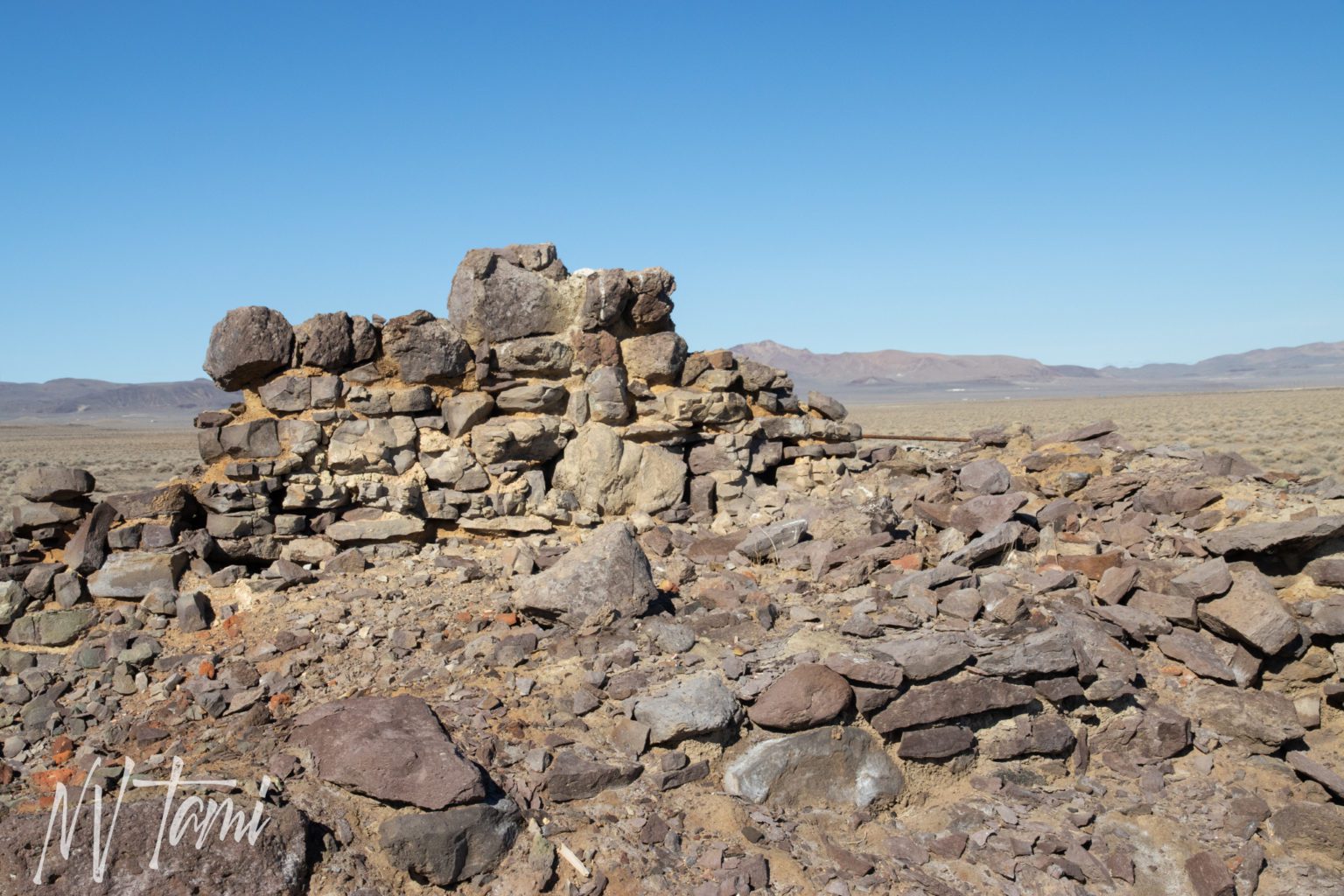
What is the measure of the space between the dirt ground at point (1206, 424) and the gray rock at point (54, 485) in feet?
42.2

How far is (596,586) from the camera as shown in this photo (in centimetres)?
591

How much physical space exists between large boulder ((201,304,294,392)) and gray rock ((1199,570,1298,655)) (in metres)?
7.38

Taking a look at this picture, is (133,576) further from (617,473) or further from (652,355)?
(652,355)

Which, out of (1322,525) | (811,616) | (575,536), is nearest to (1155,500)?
(1322,525)

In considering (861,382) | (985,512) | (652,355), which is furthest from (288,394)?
(861,382)

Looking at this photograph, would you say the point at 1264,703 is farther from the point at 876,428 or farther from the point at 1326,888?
the point at 876,428

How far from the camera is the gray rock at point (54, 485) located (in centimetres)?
681

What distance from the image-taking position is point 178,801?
147 inches

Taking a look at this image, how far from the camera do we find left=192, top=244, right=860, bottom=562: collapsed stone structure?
24.6 feet

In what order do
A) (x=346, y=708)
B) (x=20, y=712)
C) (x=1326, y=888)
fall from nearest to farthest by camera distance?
1. (x=1326, y=888)
2. (x=346, y=708)
3. (x=20, y=712)

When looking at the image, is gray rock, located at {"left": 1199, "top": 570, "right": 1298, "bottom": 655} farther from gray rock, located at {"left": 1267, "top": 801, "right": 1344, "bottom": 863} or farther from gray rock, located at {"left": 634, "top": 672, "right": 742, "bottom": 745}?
gray rock, located at {"left": 634, "top": 672, "right": 742, "bottom": 745}

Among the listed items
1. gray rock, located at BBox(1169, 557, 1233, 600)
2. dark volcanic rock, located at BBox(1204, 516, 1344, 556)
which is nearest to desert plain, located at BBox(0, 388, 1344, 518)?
dark volcanic rock, located at BBox(1204, 516, 1344, 556)

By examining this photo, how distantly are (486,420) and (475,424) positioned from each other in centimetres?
16

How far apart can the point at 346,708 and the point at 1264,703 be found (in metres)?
5.34
